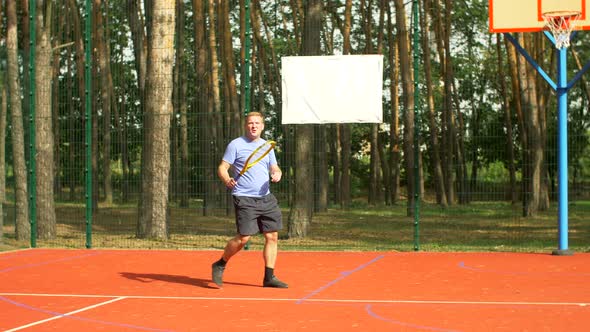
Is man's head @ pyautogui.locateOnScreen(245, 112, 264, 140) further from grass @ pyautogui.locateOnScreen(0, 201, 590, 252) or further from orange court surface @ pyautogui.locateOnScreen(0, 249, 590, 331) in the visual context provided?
grass @ pyautogui.locateOnScreen(0, 201, 590, 252)

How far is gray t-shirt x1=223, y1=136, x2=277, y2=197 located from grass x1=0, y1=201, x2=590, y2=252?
4.97 m

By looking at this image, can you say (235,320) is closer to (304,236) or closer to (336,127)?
(304,236)

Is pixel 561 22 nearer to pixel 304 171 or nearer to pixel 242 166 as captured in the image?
pixel 304 171

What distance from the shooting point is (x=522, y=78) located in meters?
25.6

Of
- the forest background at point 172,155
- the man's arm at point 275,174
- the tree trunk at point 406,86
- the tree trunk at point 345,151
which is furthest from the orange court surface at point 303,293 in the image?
the tree trunk at point 345,151

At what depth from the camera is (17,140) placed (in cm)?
1683

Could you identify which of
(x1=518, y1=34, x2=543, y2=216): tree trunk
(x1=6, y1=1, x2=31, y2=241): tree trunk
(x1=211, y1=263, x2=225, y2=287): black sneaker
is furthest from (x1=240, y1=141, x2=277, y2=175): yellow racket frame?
(x1=518, y1=34, x2=543, y2=216): tree trunk

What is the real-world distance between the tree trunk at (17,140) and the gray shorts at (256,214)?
298 inches

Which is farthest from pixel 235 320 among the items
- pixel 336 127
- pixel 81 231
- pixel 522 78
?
pixel 336 127

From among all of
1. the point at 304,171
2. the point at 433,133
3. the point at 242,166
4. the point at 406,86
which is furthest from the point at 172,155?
the point at 433,133

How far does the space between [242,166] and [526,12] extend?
19.1 ft

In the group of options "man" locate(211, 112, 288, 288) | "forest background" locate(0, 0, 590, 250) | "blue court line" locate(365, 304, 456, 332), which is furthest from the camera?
"forest background" locate(0, 0, 590, 250)

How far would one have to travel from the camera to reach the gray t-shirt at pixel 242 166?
1047cm

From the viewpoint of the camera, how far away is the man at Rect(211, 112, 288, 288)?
1045 centimetres
